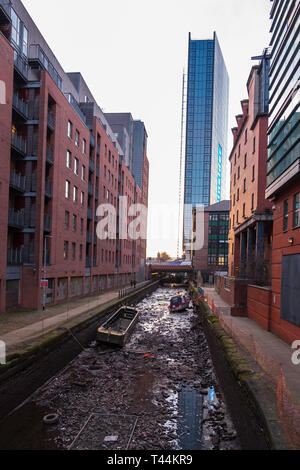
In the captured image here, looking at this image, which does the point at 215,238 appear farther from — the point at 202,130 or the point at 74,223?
the point at 202,130

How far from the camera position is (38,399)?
531 inches

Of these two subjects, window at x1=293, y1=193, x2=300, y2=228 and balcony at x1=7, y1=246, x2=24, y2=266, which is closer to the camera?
window at x1=293, y1=193, x2=300, y2=228

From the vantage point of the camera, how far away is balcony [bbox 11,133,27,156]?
26.2m

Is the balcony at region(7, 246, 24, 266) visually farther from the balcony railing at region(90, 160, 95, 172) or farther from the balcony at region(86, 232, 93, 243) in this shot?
the balcony railing at region(90, 160, 95, 172)

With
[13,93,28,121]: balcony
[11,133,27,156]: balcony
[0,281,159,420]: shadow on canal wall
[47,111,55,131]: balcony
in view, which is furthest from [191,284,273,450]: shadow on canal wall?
[47,111,55,131]: balcony

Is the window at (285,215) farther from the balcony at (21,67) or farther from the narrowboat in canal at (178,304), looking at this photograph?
the narrowboat in canal at (178,304)

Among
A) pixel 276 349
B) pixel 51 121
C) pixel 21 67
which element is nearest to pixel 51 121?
pixel 51 121

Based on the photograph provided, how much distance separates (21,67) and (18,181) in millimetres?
9147

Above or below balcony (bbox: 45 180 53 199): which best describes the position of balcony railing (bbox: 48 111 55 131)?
above

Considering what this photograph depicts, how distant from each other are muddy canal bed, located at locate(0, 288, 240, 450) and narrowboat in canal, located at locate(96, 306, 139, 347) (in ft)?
2.20

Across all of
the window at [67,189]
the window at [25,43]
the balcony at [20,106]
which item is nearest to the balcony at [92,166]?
the window at [67,189]

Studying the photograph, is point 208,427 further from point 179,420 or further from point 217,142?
point 217,142

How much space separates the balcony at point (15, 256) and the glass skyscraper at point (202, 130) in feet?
426

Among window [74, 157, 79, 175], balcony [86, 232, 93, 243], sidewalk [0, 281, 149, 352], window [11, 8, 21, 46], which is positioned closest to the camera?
sidewalk [0, 281, 149, 352]
